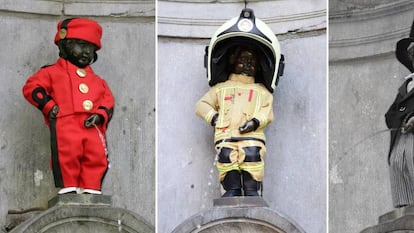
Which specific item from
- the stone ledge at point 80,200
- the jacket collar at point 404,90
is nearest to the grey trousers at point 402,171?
the jacket collar at point 404,90

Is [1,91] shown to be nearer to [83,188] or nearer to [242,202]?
[83,188]

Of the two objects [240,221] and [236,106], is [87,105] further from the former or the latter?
[240,221]

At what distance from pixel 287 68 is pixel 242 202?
3.14 feet

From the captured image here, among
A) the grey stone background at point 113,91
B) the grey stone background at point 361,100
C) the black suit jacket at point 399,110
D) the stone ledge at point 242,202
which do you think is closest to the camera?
the stone ledge at point 242,202

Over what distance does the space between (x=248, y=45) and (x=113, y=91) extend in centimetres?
79

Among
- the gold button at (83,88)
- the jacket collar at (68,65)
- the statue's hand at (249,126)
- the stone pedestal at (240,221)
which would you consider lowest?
the stone pedestal at (240,221)

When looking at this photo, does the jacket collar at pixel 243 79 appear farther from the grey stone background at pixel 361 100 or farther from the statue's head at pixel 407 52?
the statue's head at pixel 407 52

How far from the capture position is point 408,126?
978cm

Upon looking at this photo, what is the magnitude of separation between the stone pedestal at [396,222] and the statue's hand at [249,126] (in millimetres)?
745

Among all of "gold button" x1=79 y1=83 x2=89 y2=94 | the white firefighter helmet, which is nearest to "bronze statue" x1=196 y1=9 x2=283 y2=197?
the white firefighter helmet

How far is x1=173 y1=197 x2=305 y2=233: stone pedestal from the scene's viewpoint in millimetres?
9508

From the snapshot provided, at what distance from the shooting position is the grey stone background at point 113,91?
33.0ft

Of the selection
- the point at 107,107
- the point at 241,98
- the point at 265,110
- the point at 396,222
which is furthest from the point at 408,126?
the point at 107,107

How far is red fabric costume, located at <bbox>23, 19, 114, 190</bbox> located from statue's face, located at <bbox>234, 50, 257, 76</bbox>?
0.66 m
